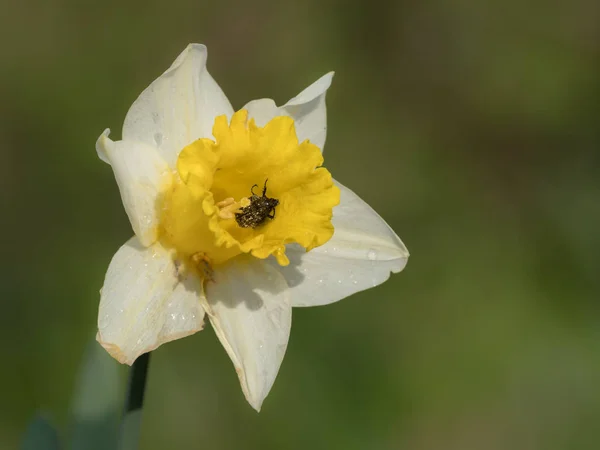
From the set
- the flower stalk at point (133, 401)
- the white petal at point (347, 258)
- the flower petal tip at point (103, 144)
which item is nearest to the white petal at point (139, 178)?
the flower petal tip at point (103, 144)

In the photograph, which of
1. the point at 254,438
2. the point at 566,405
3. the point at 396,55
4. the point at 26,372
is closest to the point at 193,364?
the point at 254,438

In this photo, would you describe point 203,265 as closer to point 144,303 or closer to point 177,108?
point 144,303

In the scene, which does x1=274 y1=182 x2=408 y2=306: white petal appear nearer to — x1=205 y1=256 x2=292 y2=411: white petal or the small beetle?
x1=205 y1=256 x2=292 y2=411: white petal

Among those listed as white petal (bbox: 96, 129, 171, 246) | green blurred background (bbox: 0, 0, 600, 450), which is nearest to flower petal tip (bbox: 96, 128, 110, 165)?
white petal (bbox: 96, 129, 171, 246)

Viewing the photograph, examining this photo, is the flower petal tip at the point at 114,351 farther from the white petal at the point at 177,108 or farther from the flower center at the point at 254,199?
the white petal at the point at 177,108

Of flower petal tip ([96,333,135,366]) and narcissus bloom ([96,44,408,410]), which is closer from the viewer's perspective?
flower petal tip ([96,333,135,366])

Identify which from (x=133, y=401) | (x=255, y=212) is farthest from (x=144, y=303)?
(x=255, y=212)
